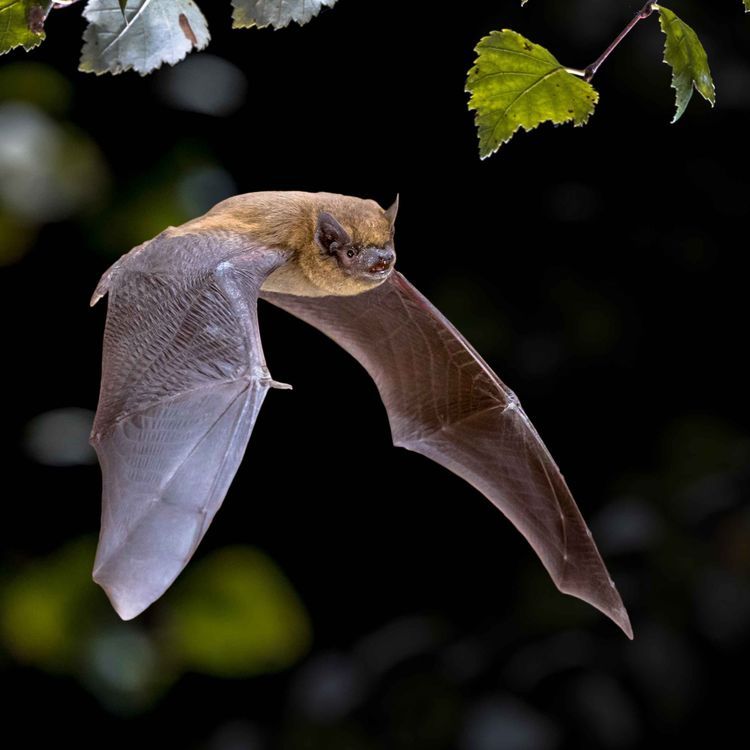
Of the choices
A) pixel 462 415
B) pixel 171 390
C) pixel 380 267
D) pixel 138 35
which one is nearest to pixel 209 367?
pixel 171 390

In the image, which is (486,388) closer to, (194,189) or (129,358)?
(129,358)

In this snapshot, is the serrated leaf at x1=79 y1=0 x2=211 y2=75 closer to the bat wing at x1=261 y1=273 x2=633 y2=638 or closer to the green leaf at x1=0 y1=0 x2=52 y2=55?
the green leaf at x1=0 y1=0 x2=52 y2=55

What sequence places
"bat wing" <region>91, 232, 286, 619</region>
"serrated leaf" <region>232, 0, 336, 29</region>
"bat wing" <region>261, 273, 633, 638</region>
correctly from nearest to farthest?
"bat wing" <region>91, 232, 286, 619</region> < "serrated leaf" <region>232, 0, 336, 29</region> < "bat wing" <region>261, 273, 633, 638</region>

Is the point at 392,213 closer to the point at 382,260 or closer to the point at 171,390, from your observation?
the point at 382,260

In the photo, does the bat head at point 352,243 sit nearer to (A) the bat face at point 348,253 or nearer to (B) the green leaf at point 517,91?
(A) the bat face at point 348,253

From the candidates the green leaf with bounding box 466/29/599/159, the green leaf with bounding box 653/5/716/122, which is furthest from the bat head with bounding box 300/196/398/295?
the green leaf with bounding box 653/5/716/122

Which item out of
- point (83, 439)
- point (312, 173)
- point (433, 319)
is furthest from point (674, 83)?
point (83, 439)

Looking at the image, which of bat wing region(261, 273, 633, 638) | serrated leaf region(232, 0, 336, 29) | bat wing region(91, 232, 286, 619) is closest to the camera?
bat wing region(91, 232, 286, 619)
